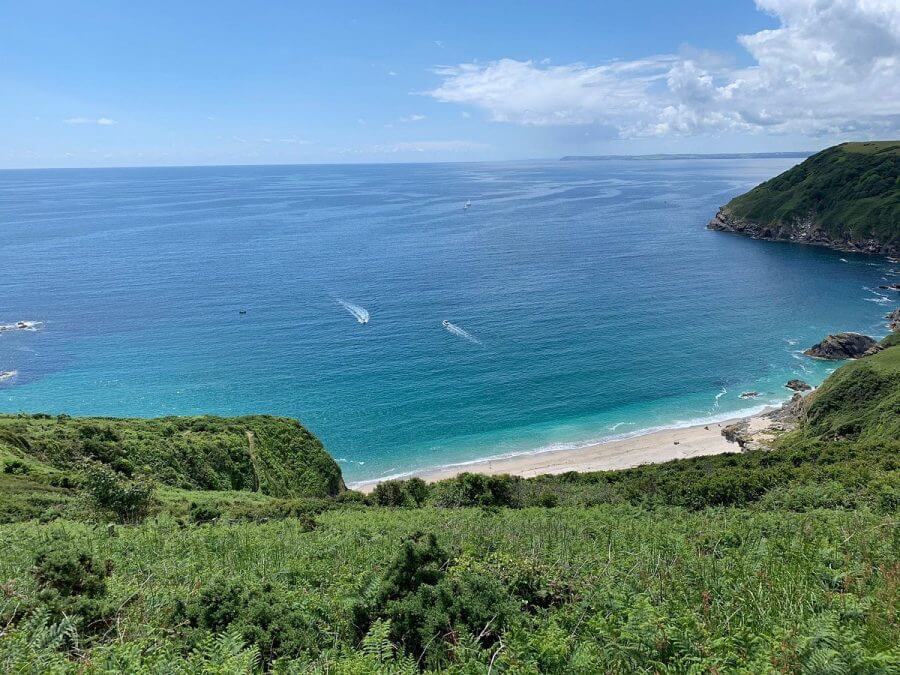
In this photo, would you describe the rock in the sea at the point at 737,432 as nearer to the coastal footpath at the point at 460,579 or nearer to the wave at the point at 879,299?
the coastal footpath at the point at 460,579

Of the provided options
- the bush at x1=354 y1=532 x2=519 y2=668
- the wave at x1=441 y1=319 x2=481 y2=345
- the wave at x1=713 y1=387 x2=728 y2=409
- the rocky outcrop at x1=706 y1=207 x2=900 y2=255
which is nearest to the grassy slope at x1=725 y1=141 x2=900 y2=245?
the rocky outcrop at x1=706 y1=207 x2=900 y2=255

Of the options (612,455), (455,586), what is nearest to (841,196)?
(612,455)

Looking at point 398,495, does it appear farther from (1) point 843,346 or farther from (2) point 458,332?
(1) point 843,346

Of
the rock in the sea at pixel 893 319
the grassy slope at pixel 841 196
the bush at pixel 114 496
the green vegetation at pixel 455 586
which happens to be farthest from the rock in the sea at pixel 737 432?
the grassy slope at pixel 841 196

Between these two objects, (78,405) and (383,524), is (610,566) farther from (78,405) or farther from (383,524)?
(78,405)

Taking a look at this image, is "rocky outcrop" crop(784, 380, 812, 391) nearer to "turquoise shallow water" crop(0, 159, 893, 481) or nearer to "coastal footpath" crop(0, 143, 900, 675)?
"turquoise shallow water" crop(0, 159, 893, 481)
